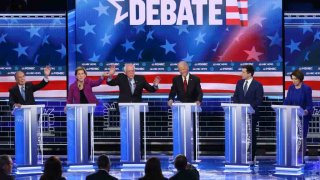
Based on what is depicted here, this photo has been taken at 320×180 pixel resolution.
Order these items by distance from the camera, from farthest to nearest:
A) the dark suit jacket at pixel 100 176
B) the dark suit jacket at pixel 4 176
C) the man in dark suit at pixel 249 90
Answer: the man in dark suit at pixel 249 90 → the dark suit jacket at pixel 100 176 → the dark suit jacket at pixel 4 176

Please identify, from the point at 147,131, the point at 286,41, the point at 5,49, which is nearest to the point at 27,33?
the point at 5,49

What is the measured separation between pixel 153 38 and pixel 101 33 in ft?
2.99

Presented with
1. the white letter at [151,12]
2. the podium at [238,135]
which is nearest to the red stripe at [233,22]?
the white letter at [151,12]

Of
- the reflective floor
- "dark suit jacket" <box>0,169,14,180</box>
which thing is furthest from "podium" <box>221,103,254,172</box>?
"dark suit jacket" <box>0,169,14,180</box>

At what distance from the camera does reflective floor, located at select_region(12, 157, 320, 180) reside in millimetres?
12344

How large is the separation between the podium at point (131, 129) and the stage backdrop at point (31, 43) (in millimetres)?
2823

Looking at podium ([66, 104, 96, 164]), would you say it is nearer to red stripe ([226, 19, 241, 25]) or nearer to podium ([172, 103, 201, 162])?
podium ([172, 103, 201, 162])

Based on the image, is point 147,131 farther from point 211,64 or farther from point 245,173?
point 245,173

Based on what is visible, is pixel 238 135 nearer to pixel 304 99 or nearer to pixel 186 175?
pixel 304 99

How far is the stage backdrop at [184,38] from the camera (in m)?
15.2

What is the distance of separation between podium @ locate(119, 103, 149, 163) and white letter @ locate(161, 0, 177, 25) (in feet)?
8.36

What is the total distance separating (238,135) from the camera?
13000 mm

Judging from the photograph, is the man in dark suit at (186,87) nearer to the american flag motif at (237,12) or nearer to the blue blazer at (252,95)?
the blue blazer at (252,95)

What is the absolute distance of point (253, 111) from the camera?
13102mm
